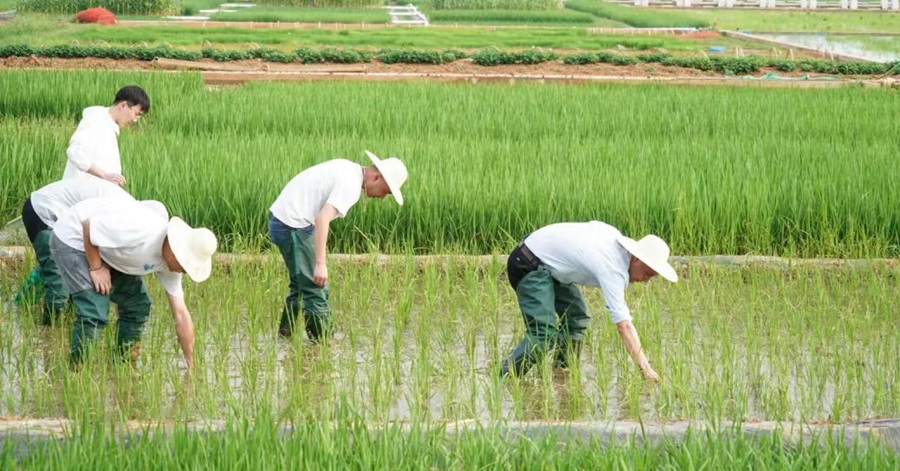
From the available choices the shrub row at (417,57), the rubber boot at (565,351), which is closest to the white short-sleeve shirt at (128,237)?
the rubber boot at (565,351)

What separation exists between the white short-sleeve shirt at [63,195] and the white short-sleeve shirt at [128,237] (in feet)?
2.39

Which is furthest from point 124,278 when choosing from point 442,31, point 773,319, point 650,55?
point 442,31

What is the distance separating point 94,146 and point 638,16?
84.2ft

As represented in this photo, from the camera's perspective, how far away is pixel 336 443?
405 centimetres

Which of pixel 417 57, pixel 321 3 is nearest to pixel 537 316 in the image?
pixel 417 57

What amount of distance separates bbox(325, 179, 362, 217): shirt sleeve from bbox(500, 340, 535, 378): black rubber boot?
2.95 ft

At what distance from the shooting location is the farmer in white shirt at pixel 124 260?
5094 millimetres

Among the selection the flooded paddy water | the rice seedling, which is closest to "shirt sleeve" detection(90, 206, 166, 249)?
the flooded paddy water

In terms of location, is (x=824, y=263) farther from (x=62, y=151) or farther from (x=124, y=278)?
(x=62, y=151)

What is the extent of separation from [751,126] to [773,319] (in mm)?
5328

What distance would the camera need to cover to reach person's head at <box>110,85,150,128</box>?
6680 millimetres

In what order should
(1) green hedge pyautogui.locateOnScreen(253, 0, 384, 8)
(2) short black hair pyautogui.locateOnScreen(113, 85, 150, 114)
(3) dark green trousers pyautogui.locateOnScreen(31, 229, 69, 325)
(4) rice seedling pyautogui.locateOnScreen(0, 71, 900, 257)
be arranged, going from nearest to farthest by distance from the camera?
(3) dark green trousers pyautogui.locateOnScreen(31, 229, 69, 325) → (2) short black hair pyautogui.locateOnScreen(113, 85, 150, 114) → (4) rice seedling pyautogui.locateOnScreen(0, 71, 900, 257) → (1) green hedge pyautogui.locateOnScreen(253, 0, 384, 8)

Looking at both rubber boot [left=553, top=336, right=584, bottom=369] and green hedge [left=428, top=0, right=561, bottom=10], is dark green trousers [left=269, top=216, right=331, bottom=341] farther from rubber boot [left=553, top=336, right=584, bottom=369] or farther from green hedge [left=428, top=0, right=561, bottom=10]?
green hedge [left=428, top=0, right=561, bottom=10]

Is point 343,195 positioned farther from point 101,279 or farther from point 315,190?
point 101,279
